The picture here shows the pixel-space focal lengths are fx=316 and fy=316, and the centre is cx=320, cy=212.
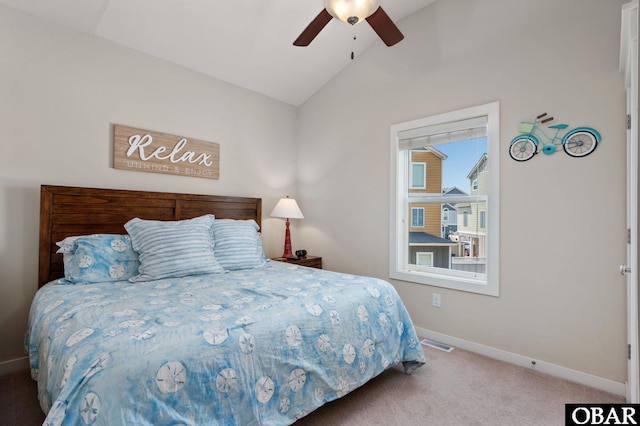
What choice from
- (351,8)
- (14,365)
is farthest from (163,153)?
(351,8)

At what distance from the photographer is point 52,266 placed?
7.66 ft

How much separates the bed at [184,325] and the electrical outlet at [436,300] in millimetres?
813

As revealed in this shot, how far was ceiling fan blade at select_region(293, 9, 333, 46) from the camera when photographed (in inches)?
80.2

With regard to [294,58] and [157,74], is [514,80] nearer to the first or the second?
[294,58]

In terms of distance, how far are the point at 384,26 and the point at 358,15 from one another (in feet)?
0.84

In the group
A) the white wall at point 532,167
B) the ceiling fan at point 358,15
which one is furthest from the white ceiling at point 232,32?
the ceiling fan at point 358,15

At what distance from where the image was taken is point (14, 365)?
2.27 metres

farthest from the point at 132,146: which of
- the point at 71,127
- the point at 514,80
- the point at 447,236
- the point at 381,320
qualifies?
the point at 514,80

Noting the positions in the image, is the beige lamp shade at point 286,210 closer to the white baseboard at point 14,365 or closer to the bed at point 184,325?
the bed at point 184,325

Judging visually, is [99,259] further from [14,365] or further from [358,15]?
[358,15]

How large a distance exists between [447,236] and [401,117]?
1256 mm

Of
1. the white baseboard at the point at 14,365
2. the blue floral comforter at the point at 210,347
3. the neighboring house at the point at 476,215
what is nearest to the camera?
the blue floral comforter at the point at 210,347

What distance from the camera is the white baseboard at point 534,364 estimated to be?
81.7 inches

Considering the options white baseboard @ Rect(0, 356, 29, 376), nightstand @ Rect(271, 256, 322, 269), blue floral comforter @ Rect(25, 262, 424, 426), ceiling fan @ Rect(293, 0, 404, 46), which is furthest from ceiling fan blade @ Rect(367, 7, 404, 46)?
white baseboard @ Rect(0, 356, 29, 376)
